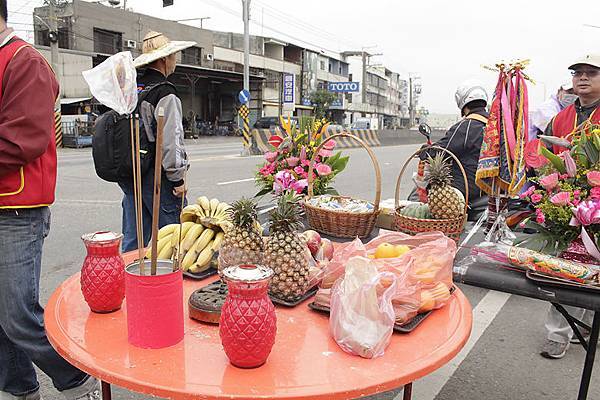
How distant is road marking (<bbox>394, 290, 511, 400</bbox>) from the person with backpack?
1.73m

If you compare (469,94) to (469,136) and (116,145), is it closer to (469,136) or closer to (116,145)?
(469,136)

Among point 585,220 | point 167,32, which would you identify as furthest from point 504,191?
point 167,32

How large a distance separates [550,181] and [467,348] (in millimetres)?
1557

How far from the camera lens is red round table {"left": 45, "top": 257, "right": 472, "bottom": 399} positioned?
120 centimetres

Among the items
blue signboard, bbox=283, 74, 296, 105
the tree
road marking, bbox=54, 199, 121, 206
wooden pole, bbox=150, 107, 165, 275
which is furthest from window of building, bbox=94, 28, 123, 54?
wooden pole, bbox=150, 107, 165, 275

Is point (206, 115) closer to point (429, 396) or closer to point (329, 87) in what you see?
point (329, 87)

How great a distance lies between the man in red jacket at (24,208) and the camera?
173 centimetres

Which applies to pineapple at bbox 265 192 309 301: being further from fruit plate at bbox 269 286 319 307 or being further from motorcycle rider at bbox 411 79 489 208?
motorcycle rider at bbox 411 79 489 208

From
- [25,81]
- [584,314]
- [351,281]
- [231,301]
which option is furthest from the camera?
[584,314]

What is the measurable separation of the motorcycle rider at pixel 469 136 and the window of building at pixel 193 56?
102ft

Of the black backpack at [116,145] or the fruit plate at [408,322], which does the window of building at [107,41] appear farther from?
the fruit plate at [408,322]

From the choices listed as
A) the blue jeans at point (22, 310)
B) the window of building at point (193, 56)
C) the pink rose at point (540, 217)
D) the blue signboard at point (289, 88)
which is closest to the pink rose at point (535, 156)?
the pink rose at point (540, 217)

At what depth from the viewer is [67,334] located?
1.46 m

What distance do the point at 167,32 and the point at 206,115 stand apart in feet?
21.4
